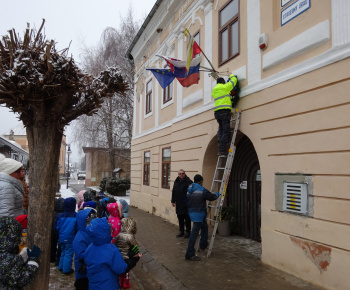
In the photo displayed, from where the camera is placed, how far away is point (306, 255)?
184 inches

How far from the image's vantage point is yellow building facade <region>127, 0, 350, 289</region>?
432 cm

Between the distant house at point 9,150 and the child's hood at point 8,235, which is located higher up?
the distant house at point 9,150

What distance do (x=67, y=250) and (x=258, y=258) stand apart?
Answer: 3.64 metres

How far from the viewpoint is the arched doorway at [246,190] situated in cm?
708

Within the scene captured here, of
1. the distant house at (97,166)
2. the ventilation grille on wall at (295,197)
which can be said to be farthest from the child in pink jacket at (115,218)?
the distant house at (97,166)

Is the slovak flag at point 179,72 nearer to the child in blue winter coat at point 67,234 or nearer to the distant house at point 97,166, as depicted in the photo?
the child in blue winter coat at point 67,234

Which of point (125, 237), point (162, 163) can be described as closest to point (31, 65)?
point (125, 237)

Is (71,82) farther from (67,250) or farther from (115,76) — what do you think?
(67,250)

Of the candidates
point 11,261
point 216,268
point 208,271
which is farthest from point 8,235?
point 216,268

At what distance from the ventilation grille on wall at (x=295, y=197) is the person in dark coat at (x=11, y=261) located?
13.1 ft

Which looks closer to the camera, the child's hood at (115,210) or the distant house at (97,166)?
the child's hood at (115,210)

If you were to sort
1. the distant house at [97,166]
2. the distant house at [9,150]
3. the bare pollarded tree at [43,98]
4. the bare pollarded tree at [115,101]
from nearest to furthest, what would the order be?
the bare pollarded tree at [43,98]
the distant house at [9,150]
the bare pollarded tree at [115,101]
the distant house at [97,166]

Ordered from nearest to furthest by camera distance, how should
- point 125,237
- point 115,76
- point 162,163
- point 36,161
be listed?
point 36,161
point 115,76
point 125,237
point 162,163

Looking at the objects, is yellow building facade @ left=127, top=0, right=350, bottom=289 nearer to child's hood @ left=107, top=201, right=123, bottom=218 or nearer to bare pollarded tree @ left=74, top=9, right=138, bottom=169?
child's hood @ left=107, top=201, right=123, bottom=218
